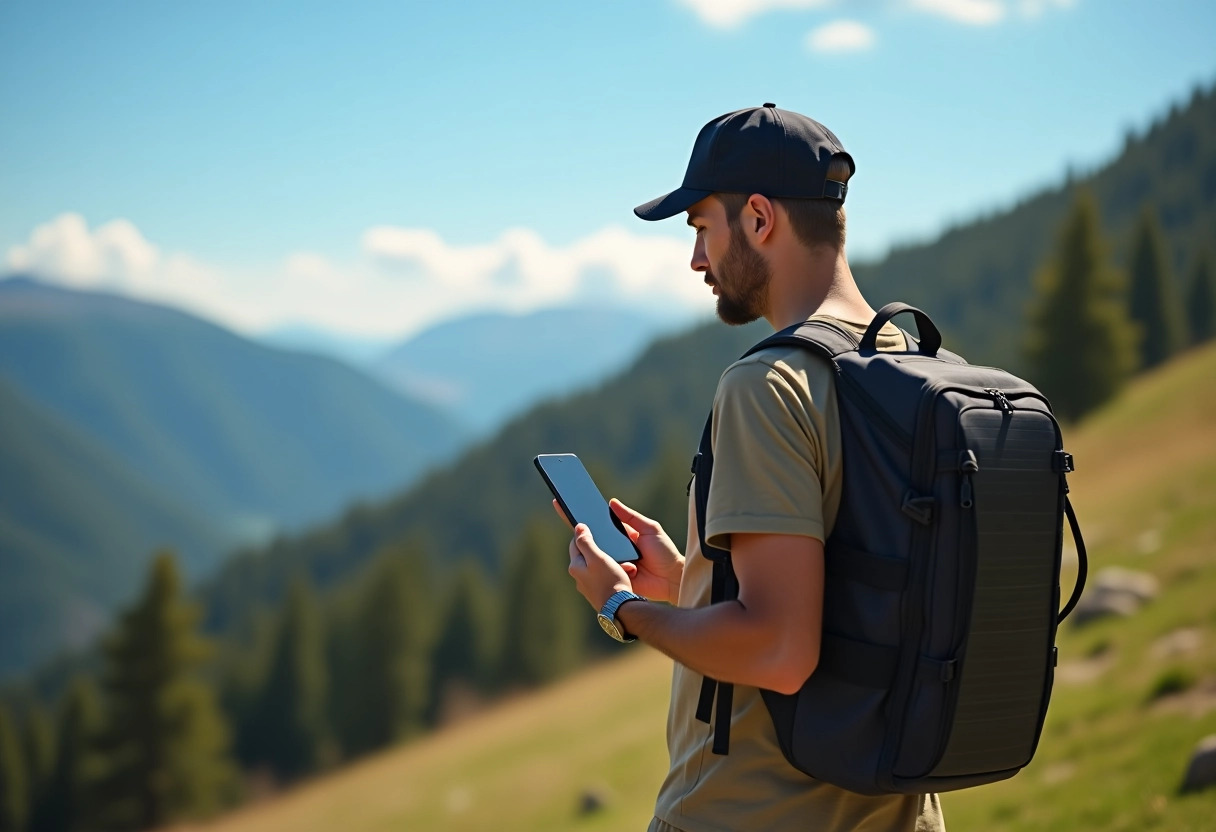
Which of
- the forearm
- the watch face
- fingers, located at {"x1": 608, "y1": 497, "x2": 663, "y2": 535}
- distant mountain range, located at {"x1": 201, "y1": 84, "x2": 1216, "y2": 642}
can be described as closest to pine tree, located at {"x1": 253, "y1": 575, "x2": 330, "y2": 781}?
distant mountain range, located at {"x1": 201, "y1": 84, "x2": 1216, "y2": 642}

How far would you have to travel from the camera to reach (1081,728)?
11945mm

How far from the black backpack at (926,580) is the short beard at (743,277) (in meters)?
0.24

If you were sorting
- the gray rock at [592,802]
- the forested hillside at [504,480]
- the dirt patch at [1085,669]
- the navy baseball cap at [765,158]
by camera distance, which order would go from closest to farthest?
the navy baseball cap at [765,158]
the dirt patch at [1085,669]
the gray rock at [592,802]
the forested hillside at [504,480]

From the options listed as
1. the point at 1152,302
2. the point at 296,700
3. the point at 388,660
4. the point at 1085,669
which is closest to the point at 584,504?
the point at 1085,669

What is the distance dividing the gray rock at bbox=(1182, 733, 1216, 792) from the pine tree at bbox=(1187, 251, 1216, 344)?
216ft

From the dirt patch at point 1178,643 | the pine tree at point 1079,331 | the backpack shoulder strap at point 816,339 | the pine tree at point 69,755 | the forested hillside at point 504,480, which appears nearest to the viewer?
the backpack shoulder strap at point 816,339

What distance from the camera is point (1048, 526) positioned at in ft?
8.46

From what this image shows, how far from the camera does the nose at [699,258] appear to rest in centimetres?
292

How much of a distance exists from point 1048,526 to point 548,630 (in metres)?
64.6

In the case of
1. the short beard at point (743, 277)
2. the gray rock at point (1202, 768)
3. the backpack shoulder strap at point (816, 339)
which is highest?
the short beard at point (743, 277)

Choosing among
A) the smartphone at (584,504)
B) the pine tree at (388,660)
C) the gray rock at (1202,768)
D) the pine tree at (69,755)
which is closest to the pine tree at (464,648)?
the pine tree at (388,660)

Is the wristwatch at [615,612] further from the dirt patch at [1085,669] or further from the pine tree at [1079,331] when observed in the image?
the pine tree at [1079,331]

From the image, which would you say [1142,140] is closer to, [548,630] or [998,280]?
[998,280]

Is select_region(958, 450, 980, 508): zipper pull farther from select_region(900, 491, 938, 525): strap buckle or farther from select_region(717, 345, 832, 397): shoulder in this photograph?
select_region(717, 345, 832, 397): shoulder
